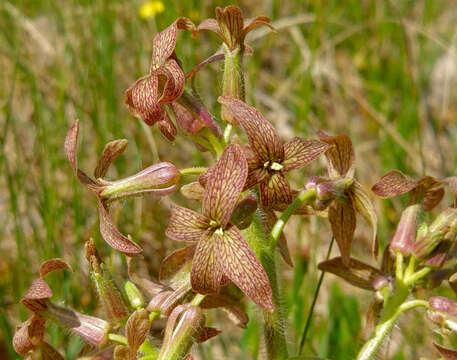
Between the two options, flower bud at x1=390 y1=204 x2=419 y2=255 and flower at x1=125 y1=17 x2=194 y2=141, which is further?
flower bud at x1=390 y1=204 x2=419 y2=255

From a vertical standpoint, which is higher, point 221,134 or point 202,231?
point 221,134

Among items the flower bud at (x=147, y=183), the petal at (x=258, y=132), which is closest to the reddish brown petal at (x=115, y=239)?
the flower bud at (x=147, y=183)

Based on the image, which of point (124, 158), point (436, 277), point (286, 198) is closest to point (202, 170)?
point (286, 198)

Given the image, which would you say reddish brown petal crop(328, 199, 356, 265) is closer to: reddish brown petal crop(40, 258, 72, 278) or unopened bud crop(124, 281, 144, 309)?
unopened bud crop(124, 281, 144, 309)

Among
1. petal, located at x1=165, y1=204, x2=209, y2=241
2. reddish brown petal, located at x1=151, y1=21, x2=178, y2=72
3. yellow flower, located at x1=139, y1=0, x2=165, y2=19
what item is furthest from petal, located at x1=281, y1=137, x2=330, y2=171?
yellow flower, located at x1=139, y1=0, x2=165, y2=19

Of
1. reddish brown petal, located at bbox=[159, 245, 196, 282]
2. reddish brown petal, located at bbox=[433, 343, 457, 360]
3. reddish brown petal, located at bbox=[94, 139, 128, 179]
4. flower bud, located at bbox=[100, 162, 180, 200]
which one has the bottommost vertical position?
reddish brown petal, located at bbox=[433, 343, 457, 360]

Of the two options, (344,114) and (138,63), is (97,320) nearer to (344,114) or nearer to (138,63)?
(138,63)
